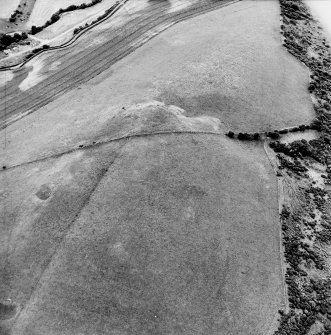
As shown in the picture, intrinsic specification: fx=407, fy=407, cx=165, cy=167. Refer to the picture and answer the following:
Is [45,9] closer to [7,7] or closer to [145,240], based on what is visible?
[7,7]

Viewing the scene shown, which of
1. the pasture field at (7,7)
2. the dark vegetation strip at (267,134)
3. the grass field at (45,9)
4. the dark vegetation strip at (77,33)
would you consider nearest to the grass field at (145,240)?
the dark vegetation strip at (267,134)

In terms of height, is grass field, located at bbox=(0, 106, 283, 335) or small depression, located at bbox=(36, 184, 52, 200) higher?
Answer: small depression, located at bbox=(36, 184, 52, 200)

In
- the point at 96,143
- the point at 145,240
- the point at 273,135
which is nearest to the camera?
the point at 145,240

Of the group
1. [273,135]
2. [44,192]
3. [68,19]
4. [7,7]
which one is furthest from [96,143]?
[7,7]

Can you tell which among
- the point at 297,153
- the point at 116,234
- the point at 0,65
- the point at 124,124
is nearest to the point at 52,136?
the point at 124,124

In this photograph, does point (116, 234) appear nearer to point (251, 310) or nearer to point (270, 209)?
point (251, 310)

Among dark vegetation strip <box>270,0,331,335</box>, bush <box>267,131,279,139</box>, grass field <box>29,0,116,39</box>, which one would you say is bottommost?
dark vegetation strip <box>270,0,331,335</box>

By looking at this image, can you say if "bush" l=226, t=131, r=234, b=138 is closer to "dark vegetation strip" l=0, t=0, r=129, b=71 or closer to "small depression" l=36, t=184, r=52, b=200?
"small depression" l=36, t=184, r=52, b=200

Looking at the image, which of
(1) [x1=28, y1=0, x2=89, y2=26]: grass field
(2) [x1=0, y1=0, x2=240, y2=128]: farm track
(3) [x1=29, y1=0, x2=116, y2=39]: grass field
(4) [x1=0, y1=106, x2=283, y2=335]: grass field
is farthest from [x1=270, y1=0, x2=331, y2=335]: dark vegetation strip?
(1) [x1=28, y1=0, x2=89, y2=26]: grass field
